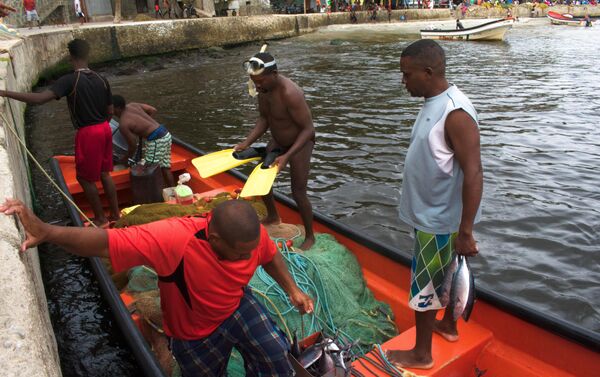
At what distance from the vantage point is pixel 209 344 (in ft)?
8.79

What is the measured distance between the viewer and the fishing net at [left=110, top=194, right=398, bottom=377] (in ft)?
12.1

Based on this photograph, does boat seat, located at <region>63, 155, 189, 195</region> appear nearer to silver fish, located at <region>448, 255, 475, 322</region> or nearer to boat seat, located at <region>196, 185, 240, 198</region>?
boat seat, located at <region>196, 185, 240, 198</region>

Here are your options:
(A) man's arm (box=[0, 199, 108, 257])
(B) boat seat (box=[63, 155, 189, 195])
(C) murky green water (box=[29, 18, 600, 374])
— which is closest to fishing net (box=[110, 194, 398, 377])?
(A) man's arm (box=[0, 199, 108, 257])

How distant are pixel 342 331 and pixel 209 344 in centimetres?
140

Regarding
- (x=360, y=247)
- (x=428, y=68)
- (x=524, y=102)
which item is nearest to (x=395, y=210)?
(x=360, y=247)

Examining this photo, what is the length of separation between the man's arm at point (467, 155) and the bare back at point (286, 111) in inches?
77.3

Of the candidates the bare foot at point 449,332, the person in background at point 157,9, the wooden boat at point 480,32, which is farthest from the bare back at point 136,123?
the person in background at point 157,9

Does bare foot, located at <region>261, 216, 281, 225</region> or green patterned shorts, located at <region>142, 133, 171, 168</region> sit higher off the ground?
green patterned shorts, located at <region>142, 133, 171, 168</region>

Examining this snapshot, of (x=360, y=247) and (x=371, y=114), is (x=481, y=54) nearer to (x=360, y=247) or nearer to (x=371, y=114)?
(x=371, y=114)

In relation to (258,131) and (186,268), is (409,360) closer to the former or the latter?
(186,268)

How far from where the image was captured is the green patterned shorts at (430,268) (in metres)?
2.80

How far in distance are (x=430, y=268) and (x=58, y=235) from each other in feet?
6.74

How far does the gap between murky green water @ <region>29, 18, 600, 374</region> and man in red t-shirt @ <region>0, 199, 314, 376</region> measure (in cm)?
388

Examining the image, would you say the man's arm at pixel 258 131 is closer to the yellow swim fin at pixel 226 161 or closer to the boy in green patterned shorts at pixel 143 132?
the yellow swim fin at pixel 226 161
